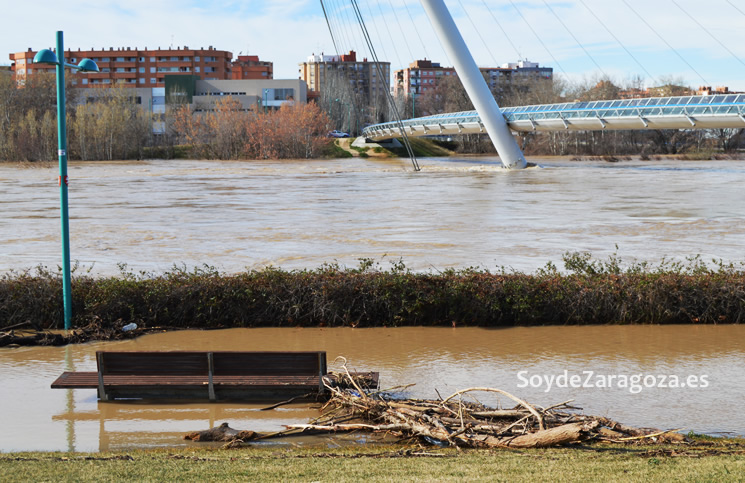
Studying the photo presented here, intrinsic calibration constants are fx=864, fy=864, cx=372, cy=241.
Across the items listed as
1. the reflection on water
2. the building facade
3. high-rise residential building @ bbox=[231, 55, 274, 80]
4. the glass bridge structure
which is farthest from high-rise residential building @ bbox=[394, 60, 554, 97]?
the reflection on water

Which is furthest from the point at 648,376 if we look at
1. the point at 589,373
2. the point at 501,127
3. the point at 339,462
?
the point at 501,127

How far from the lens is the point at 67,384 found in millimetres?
8039

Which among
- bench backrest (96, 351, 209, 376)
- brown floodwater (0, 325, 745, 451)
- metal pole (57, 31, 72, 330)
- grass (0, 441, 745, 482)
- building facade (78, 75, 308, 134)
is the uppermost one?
building facade (78, 75, 308, 134)

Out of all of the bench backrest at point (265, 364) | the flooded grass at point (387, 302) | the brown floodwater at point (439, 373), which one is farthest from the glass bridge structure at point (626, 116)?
the bench backrest at point (265, 364)

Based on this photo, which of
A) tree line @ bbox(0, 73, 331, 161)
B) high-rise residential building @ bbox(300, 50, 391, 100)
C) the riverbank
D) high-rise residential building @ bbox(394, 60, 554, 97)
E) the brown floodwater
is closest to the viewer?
the brown floodwater

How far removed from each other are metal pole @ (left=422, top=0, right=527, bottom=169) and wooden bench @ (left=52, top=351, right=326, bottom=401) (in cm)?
3835

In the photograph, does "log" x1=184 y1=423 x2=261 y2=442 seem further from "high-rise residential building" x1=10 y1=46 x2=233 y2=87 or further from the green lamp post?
"high-rise residential building" x1=10 y1=46 x2=233 y2=87

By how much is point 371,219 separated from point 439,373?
16304 millimetres

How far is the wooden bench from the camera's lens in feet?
26.1

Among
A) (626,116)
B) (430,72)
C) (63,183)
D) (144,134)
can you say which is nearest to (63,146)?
(63,183)

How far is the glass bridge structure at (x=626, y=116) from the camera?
4466cm

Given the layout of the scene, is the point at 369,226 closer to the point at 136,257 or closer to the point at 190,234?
the point at 190,234

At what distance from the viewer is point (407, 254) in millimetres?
17984

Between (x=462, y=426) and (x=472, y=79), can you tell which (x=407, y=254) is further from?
(x=472, y=79)
